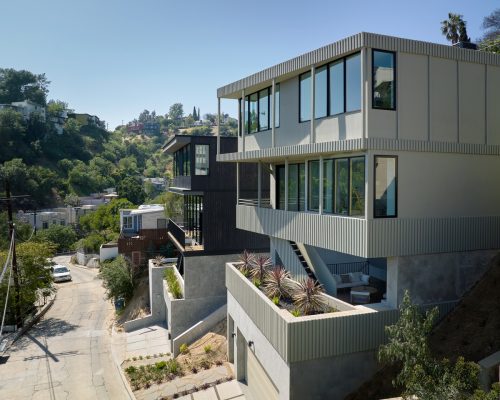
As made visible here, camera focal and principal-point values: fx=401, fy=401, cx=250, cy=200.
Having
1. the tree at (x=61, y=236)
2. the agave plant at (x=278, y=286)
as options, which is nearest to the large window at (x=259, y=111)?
the agave plant at (x=278, y=286)

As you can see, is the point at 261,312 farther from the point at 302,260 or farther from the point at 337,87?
the point at 337,87

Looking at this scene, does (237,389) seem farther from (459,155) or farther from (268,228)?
(459,155)

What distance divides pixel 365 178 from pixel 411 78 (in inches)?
129

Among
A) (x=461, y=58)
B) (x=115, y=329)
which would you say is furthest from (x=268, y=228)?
(x=115, y=329)

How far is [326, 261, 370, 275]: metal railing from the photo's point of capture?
667 inches

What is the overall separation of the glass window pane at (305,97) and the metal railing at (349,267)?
6.56 metres

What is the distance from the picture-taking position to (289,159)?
1602cm

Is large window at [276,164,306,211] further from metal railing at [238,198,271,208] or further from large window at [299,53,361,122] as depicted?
metal railing at [238,198,271,208]

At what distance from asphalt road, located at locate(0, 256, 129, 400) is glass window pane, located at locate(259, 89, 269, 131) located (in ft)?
42.9

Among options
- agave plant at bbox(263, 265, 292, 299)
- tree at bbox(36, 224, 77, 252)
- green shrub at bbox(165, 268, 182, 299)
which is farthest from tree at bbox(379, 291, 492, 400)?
tree at bbox(36, 224, 77, 252)

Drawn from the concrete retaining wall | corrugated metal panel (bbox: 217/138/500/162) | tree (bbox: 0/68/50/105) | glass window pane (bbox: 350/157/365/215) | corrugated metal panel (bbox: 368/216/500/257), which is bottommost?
the concrete retaining wall

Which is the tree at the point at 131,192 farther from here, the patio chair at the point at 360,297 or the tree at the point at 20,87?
the patio chair at the point at 360,297

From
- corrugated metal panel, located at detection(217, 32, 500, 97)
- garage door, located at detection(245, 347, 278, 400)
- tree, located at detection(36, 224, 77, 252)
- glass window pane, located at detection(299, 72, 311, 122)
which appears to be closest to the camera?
corrugated metal panel, located at detection(217, 32, 500, 97)

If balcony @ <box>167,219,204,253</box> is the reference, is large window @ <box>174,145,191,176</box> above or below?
above
